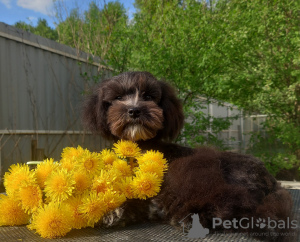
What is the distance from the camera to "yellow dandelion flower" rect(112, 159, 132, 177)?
1.41 metres

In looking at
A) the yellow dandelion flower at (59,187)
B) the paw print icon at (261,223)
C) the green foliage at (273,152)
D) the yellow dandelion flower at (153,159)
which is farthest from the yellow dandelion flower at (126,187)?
the green foliage at (273,152)

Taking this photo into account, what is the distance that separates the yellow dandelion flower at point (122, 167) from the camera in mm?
1408

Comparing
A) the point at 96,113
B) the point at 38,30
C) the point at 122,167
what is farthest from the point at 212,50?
the point at 38,30

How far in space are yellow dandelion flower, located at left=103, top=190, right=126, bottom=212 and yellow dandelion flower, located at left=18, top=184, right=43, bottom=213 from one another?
0.28 meters

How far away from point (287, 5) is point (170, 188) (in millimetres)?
4597

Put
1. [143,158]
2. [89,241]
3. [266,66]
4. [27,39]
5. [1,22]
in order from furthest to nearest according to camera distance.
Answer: [266,66] < [27,39] < [1,22] < [143,158] < [89,241]

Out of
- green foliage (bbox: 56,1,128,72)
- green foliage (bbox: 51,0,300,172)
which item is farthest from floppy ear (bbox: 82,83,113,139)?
green foliage (bbox: 56,1,128,72)

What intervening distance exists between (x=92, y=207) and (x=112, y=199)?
99 mm

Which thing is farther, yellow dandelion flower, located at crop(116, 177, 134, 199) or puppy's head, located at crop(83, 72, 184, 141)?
puppy's head, located at crop(83, 72, 184, 141)

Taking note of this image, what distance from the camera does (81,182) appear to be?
1242mm

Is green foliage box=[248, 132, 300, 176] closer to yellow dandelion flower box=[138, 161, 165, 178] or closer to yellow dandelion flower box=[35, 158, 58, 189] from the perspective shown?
yellow dandelion flower box=[138, 161, 165, 178]

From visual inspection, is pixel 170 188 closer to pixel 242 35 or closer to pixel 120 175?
pixel 120 175

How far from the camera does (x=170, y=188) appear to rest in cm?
136

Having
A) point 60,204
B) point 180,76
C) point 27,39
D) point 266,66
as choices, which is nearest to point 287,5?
point 266,66
